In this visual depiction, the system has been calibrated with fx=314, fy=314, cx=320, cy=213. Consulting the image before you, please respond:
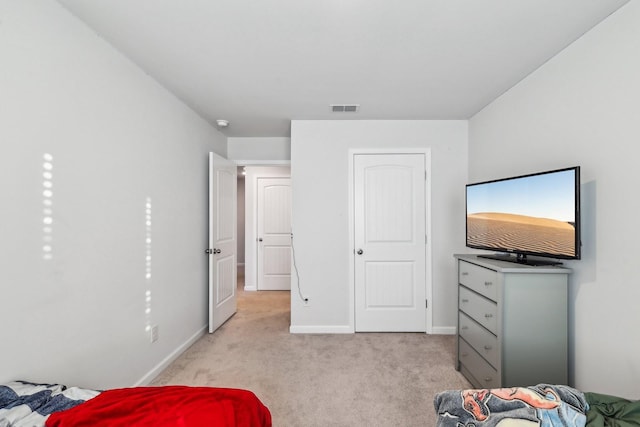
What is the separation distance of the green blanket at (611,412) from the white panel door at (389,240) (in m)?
2.40

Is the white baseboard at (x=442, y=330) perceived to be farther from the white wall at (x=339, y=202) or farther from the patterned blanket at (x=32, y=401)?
the patterned blanket at (x=32, y=401)

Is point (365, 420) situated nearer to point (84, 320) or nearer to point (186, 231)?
point (84, 320)

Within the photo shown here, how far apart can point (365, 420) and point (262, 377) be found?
36.9 inches

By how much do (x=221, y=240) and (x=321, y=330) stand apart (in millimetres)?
1575

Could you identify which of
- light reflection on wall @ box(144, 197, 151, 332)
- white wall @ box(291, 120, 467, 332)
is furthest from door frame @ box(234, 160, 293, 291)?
light reflection on wall @ box(144, 197, 151, 332)

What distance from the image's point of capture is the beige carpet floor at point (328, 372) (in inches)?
83.3

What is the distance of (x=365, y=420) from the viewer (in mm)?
2025

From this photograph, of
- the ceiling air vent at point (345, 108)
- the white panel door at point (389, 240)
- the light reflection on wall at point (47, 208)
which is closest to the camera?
the light reflection on wall at point (47, 208)

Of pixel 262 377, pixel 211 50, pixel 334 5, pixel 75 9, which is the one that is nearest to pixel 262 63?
pixel 211 50

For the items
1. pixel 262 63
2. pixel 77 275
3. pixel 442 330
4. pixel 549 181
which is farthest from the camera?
pixel 442 330

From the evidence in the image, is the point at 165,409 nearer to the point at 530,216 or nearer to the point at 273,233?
the point at 530,216

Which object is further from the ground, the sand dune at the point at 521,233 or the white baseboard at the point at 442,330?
the sand dune at the point at 521,233

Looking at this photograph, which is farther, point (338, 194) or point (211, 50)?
point (338, 194)

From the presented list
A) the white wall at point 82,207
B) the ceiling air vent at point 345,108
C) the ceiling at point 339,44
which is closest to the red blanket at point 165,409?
the white wall at point 82,207
